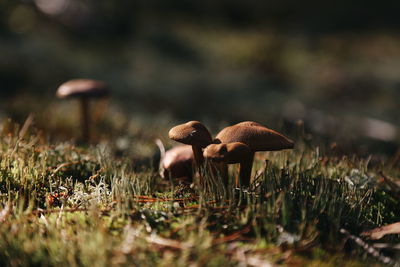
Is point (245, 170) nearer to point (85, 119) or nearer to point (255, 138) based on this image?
point (255, 138)

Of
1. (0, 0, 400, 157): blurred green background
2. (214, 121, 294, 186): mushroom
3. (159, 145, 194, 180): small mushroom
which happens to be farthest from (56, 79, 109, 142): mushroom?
(214, 121, 294, 186): mushroom

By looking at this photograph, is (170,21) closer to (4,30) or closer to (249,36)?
(249,36)

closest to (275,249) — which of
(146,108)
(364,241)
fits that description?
(364,241)

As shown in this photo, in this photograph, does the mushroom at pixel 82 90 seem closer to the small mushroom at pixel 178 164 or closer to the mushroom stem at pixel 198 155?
the small mushroom at pixel 178 164

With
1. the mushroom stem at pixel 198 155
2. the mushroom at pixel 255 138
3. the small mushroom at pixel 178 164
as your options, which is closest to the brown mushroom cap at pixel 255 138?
the mushroom at pixel 255 138

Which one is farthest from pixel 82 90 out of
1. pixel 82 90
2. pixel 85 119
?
pixel 85 119
